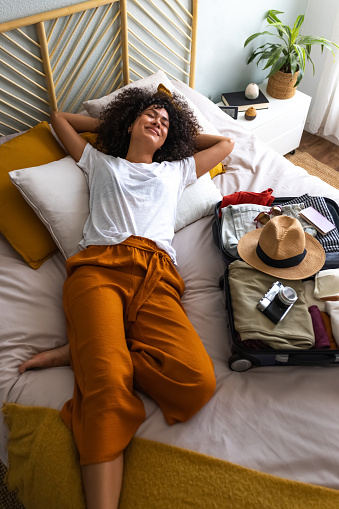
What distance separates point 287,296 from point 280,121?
1681 mm

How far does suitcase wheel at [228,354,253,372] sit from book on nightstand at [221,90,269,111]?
69.0 inches

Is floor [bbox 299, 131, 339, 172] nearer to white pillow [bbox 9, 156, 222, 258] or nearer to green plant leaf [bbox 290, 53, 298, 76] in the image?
green plant leaf [bbox 290, 53, 298, 76]

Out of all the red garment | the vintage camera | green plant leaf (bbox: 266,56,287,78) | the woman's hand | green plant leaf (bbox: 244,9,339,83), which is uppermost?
green plant leaf (bbox: 244,9,339,83)

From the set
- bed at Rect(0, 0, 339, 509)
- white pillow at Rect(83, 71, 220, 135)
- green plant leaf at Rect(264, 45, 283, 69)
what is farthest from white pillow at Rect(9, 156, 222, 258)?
green plant leaf at Rect(264, 45, 283, 69)

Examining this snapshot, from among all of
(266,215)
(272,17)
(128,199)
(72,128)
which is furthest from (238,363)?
(272,17)

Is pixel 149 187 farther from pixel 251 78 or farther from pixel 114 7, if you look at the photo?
pixel 251 78

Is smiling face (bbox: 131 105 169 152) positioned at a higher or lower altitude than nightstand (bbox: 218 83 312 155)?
higher

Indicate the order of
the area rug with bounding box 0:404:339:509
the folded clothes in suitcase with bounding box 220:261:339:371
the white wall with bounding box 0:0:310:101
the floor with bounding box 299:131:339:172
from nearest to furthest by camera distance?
the area rug with bounding box 0:404:339:509 → the folded clothes in suitcase with bounding box 220:261:339:371 → the white wall with bounding box 0:0:310:101 → the floor with bounding box 299:131:339:172

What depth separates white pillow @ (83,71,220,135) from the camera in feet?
6.57

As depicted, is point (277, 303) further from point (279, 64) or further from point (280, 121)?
point (279, 64)

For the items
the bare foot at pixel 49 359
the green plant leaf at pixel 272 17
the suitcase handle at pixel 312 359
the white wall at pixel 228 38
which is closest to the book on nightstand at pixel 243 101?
the white wall at pixel 228 38

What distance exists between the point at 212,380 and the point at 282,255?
0.48 meters

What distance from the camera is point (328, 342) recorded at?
1.30 meters

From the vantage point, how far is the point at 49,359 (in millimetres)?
1384
